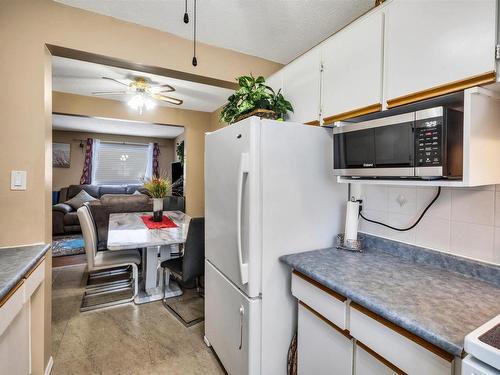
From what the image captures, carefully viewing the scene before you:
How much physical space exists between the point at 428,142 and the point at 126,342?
2.47 metres

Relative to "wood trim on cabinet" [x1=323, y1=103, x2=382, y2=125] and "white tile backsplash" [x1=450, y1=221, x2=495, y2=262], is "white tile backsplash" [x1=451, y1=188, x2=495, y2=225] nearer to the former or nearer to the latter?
"white tile backsplash" [x1=450, y1=221, x2=495, y2=262]

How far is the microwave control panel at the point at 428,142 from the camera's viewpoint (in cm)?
102

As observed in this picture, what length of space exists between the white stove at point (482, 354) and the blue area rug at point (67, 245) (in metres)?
5.01

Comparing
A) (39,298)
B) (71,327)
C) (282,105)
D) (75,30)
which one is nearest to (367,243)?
(282,105)

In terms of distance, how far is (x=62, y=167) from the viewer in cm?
681

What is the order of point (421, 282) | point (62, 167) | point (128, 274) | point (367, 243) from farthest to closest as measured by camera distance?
A: point (62, 167) → point (128, 274) → point (367, 243) → point (421, 282)

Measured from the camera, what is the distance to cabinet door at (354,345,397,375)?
99 centimetres

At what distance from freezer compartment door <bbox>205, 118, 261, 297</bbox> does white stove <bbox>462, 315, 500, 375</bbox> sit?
928 mm

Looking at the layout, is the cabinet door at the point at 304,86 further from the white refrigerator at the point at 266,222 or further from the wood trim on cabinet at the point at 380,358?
the wood trim on cabinet at the point at 380,358

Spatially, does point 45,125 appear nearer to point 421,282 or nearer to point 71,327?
point 71,327

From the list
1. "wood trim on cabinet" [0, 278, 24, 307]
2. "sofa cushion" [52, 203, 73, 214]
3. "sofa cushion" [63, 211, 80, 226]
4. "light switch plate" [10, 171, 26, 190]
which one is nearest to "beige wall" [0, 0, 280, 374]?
"light switch plate" [10, 171, 26, 190]

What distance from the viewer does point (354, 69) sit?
4.50 ft

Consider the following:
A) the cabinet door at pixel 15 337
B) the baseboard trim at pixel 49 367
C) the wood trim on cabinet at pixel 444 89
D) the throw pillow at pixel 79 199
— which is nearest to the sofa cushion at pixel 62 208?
the throw pillow at pixel 79 199

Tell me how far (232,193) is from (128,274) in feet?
8.72
